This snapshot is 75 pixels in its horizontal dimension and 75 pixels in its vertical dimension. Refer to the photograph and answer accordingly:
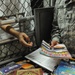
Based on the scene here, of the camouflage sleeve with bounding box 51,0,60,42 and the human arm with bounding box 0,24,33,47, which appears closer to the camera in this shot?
the human arm with bounding box 0,24,33,47

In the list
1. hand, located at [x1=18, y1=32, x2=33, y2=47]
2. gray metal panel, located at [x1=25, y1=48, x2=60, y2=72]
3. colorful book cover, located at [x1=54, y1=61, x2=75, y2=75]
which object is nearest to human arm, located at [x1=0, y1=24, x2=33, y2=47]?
hand, located at [x1=18, y1=32, x2=33, y2=47]

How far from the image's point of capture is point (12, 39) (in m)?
1.07

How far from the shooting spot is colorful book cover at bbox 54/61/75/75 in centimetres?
93

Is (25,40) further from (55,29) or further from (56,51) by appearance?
(55,29)

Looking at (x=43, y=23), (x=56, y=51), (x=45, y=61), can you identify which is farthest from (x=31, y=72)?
(x=43, y=23)

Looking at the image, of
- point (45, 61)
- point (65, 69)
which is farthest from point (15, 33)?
point (65, 69)

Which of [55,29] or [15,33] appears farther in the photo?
[55,29]

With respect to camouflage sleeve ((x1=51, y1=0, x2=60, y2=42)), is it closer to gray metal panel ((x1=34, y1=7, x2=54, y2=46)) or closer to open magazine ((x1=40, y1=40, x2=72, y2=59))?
gray metal panel ((x1=34, y1=7, x2=54, y2=46))

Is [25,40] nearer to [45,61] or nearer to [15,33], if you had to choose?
[15,33]

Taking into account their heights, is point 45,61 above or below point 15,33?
below

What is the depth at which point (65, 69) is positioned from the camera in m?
0.97

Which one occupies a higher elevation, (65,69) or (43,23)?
(43,23)

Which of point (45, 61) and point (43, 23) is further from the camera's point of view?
point (43, 23)

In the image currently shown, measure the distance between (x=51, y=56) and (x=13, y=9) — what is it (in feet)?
1.35
